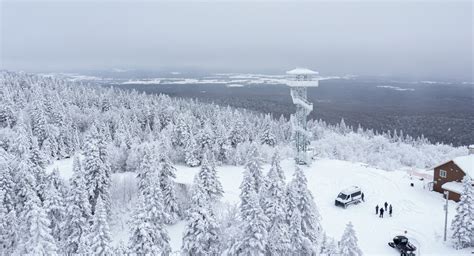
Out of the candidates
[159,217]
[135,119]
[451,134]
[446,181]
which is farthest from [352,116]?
[159,217]

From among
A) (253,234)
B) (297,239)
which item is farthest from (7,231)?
→ (297,239)

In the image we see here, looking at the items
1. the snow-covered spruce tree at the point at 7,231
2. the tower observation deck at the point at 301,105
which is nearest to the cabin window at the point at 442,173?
the tower observation deck at the point at 301,105

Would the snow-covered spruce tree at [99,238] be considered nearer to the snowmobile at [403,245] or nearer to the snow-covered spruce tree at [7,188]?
the snow-covered spruce tree at [7,188]

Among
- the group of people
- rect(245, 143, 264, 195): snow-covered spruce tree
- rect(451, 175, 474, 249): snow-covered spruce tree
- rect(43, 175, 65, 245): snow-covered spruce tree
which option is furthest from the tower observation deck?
rect(43, 175, 65, 245): snow-covered spruce tree

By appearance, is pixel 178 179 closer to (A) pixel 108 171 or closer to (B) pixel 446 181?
(A) pixel 108 171

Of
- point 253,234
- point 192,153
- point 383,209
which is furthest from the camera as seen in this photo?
point 192,153

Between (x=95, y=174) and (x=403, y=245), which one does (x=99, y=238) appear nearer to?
(x=95, y=174)

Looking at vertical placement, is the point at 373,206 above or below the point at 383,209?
below
